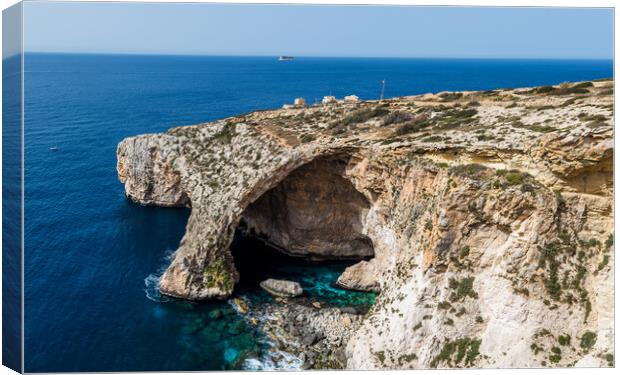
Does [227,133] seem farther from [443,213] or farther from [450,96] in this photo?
[443,213]

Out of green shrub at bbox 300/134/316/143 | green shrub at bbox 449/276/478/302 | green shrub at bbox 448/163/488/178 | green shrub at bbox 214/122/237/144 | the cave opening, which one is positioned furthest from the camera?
green shrub at bbox 214/122/237/144

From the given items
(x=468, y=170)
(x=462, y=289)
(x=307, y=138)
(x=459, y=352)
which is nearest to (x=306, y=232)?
(x=307, y=138)

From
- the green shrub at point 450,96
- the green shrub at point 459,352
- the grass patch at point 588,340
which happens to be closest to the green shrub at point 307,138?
the green shrub at point 450,96

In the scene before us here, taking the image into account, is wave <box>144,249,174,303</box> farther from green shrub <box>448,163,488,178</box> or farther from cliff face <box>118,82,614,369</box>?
green shrub <box>448,163,488,178</box>

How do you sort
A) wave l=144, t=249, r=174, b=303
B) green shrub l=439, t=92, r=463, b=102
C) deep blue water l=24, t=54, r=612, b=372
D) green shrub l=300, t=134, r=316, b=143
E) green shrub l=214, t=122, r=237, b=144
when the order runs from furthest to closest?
1. green shrub l=439, t=92, r=463, b=102
2. green shrub l=214, t=122, r=237, b=144
3. green shrub l=300, t=134, r=316, b=143
4. wave l=144, t=249, r=174, b=303
5. deep blue water l=24, t=54, r=612, b=372

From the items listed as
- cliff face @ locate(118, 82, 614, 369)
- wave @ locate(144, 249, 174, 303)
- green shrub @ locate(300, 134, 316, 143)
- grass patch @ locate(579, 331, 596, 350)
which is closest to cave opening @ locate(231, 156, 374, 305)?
cliff face @ locate(118, 82, 614, 369)

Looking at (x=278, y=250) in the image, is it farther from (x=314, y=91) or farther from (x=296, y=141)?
(x=314, y=91)
